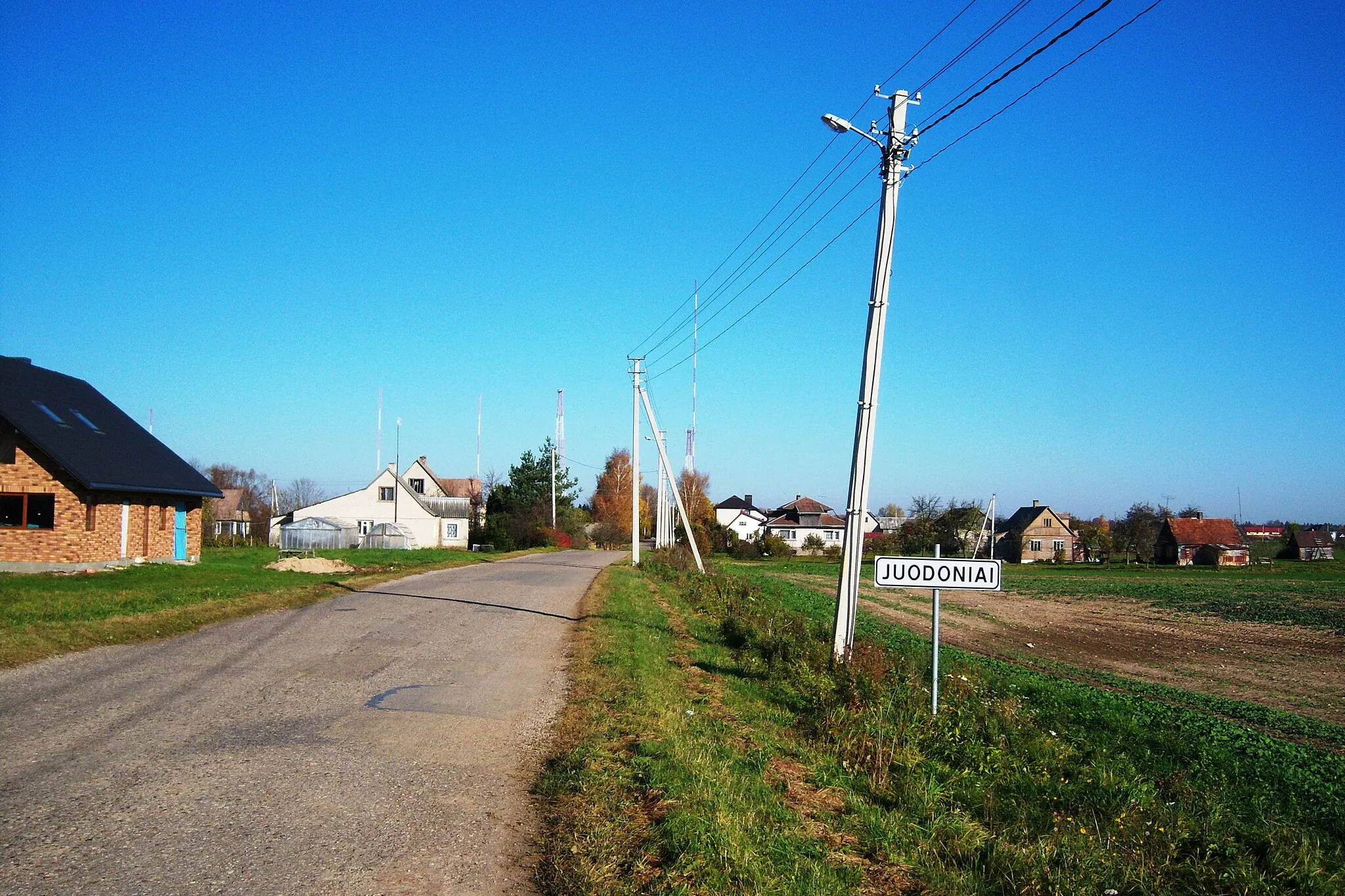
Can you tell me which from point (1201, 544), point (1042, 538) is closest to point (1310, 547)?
point (1201, 544)

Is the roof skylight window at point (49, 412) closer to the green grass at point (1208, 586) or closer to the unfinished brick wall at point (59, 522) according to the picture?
the unfinished brick wall at point (59, 522)

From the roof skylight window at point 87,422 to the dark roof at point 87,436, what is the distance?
0.04m

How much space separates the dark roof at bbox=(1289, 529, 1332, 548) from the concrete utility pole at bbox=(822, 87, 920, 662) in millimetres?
117416

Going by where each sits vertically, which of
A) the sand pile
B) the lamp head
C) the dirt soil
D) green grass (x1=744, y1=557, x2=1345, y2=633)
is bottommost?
green grass (x1=744, y1=557, x2=1345, y2=633)

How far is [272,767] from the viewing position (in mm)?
6562

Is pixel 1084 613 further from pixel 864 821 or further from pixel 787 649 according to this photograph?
pixel 864 821

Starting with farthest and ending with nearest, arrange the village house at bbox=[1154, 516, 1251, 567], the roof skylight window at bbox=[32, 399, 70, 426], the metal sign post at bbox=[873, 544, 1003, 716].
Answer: the village house at bbox=[1154, 516, 1251, 567] → the roof skylight window at bbox=[32, 399, 70, 426] → the metal sign post at bbox=[873, 544, 1003, 716]

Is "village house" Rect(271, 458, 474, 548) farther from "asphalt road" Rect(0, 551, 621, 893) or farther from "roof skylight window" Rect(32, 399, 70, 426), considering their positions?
"asphalt road" Rect(0, 551, 621, 893)

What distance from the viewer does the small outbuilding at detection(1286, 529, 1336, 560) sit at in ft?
340

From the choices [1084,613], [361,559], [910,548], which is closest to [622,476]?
[910,548]

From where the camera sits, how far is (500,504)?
263ft

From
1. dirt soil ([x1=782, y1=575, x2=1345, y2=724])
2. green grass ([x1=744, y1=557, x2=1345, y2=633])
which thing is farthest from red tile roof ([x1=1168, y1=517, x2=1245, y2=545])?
dirt soil ([x1=782, y1=575, x2=1345, y2=724])

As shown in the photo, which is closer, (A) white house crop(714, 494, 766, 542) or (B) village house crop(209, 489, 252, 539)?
(B) village house crop(209, 489, 252, 539)

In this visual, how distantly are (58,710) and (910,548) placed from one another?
6974 cm
